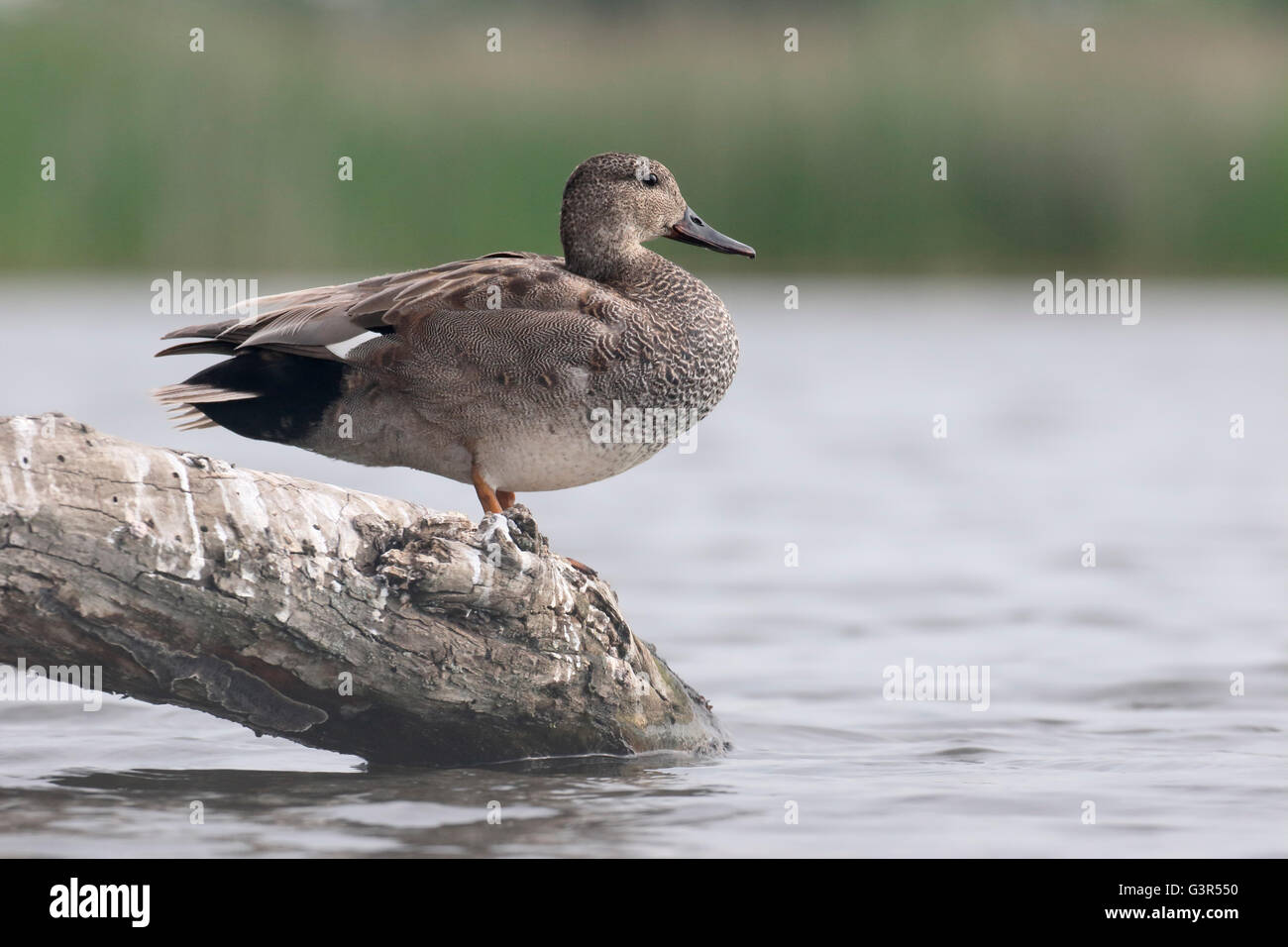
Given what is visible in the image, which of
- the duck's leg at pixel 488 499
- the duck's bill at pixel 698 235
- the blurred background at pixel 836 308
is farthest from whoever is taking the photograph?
the blurred background at pixel 836 308

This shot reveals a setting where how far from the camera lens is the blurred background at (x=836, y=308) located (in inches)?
202

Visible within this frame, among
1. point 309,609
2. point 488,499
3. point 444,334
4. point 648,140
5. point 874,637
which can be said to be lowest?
point 874,637

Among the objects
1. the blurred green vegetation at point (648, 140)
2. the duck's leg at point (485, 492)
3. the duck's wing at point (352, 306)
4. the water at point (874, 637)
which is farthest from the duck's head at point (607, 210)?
the blurred green vegetation at point (648, 140)

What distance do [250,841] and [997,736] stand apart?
2.19m

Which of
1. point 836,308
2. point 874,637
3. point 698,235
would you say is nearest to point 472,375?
point 698,235

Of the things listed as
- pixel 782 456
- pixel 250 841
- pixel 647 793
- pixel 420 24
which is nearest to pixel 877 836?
pixel 647 793

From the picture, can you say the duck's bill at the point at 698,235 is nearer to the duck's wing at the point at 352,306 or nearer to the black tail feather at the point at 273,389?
the duck's wing at the point at 352,306

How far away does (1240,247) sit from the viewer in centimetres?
1537

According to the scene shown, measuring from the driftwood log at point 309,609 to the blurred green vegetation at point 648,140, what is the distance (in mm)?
10275

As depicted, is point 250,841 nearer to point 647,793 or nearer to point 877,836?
point 647,793

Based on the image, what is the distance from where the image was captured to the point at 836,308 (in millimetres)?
17531

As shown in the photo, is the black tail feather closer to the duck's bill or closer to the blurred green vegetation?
the duck's bill

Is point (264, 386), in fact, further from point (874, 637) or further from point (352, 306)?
point (874, 637)

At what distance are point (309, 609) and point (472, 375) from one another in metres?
0.74
